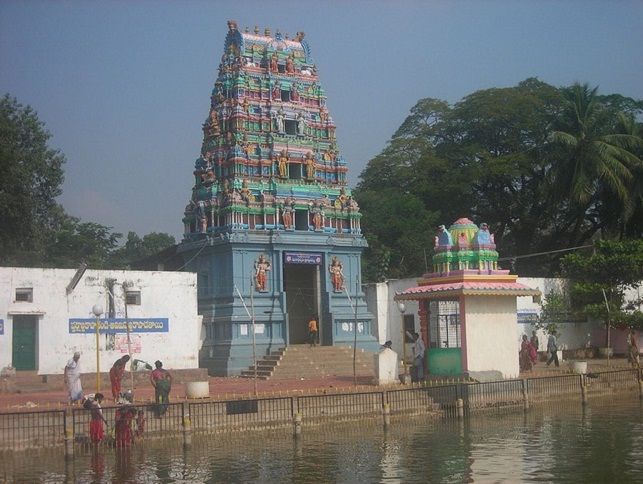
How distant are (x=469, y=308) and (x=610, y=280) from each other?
1478 centimetres

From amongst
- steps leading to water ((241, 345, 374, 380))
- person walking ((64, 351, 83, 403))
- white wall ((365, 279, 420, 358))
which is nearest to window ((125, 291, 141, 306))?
steps leading to water ((241, 345, 374, 380))

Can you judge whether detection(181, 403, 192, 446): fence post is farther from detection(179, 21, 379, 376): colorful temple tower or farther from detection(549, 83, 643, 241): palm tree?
detection(549, 83, 643, 241): palm tree

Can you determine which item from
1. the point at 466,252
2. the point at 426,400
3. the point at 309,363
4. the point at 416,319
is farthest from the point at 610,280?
the point at 426,400

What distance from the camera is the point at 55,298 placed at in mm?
29906

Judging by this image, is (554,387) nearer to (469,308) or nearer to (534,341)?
(469,308)

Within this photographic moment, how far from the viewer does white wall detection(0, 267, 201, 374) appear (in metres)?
29.3

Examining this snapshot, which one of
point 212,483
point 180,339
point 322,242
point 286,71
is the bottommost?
point 212,483

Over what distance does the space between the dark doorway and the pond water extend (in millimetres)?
11882

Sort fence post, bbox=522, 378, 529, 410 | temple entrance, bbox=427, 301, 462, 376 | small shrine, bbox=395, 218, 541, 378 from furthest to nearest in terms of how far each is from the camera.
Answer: temple entrance, bbox=427, 301, 462, 376 → small shrine, bbox=395, 218, 541, 378 → fence post, bbox=522, 378, 529, 410

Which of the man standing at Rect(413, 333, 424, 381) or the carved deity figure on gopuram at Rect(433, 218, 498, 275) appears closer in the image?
the carved deity figure on gopuram at Rect(433, 218, 498, 275)

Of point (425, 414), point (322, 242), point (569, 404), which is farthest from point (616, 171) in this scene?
point (425, 414)

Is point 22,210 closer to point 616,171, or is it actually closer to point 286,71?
point 286,71

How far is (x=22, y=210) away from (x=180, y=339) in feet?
35.0

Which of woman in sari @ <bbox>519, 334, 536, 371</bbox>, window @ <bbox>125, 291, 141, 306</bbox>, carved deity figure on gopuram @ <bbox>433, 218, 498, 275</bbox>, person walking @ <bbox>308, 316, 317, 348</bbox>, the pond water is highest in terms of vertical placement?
carved deity figure on gopuram @ <bbox>433, 218, 498, 275</bbox>
